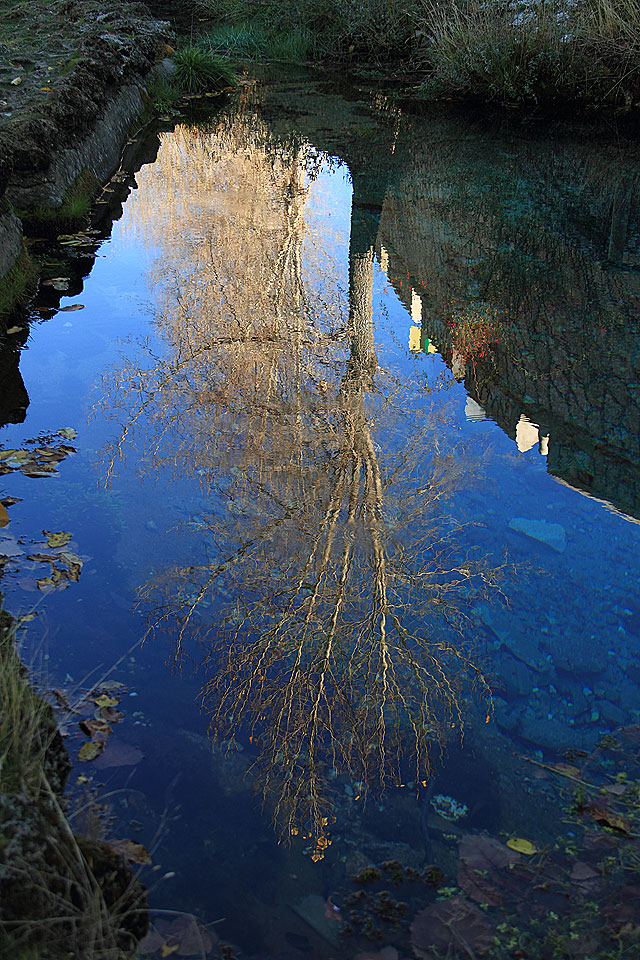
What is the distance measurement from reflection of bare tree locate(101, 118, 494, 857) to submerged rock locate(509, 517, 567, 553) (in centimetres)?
31

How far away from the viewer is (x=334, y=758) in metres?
2.58

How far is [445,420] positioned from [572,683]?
199 centimetres

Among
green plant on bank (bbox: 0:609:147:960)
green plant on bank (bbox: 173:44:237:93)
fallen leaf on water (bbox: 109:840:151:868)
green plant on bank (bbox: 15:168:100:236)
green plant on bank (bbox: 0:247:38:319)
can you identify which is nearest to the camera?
green plant on bank (bbox: 0:609:147:960)

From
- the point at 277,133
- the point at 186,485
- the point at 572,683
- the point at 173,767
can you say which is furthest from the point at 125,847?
the point at 277,133

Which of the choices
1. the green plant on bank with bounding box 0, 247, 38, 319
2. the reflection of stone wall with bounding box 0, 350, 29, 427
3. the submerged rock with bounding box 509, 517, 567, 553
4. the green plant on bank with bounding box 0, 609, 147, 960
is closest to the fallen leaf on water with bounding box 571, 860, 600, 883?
the green plant on bank with bounding box 0, 609, 147, 960

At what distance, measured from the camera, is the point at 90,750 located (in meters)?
Answer: 2.53

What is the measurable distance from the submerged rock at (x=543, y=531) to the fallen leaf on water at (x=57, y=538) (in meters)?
1.99

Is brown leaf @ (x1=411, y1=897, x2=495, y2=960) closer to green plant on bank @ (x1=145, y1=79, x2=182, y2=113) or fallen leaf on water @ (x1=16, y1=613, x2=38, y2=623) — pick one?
fallen leaf on water @ (x1=16, y1=613, x2=38, y2=623)

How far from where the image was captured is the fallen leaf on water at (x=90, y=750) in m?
2.51

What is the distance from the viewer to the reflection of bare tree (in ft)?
8.84

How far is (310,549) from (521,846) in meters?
1.56

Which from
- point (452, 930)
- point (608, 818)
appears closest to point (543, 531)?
point (608, 818)

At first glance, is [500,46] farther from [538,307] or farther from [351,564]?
[351,564]

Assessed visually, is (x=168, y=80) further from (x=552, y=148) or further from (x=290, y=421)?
(x=290, y=421)
